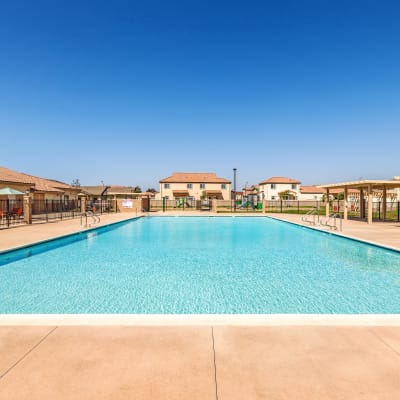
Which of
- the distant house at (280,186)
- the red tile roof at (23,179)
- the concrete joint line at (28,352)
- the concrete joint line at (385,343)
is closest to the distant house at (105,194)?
the red tile roof at (23,179)

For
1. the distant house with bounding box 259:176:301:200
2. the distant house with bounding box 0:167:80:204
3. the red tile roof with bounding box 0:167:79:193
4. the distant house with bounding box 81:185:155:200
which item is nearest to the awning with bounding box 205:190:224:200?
the distant house with bounding box 81:185:155:200

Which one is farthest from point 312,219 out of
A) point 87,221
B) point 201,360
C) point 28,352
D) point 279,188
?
point 279,188

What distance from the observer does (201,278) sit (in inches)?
296

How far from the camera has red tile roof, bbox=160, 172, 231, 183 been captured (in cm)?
5703

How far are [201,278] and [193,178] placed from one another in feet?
167

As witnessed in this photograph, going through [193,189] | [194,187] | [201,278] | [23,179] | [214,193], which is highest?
[194,187]

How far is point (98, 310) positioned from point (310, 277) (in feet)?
17.5

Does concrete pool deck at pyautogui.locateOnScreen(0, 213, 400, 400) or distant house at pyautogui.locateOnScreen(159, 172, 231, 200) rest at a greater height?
distant house at pyautogui.locateOnScreen(159, 172, 231, 200)

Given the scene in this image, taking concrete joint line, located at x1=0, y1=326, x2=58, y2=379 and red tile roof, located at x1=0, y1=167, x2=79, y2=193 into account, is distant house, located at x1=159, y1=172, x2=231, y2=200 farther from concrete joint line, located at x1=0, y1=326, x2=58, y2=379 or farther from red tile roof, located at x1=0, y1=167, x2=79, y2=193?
concrete joint line, located at x1=0, y1=326, x2=58, y2=379

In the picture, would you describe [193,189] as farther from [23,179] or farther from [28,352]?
[28,352]

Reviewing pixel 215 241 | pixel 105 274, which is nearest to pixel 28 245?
pixel 105 274

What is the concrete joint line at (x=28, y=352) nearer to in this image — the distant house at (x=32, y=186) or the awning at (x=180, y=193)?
the distant house at (x=32, y=186)

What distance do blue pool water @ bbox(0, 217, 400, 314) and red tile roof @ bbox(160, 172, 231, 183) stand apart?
44665mm

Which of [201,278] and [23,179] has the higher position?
[23,179]
